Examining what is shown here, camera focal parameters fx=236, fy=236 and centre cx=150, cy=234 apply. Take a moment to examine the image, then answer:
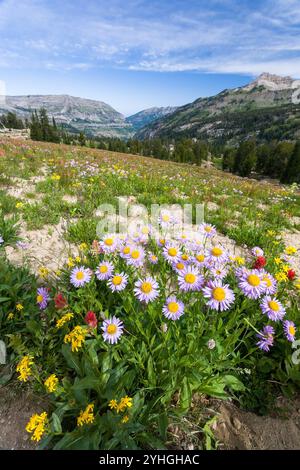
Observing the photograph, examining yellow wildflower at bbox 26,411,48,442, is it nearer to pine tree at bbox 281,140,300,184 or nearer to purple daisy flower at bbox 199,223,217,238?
purple daisy flower at bbox 199,223,217,238

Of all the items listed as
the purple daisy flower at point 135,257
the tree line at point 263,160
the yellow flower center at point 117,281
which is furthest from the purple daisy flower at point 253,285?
the tree line at point 263,160

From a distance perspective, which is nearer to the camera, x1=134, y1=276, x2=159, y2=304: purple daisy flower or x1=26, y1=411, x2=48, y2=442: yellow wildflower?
x1=26, y1=411, x2=48, y2=442: yellow wildflower

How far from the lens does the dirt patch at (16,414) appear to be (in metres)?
2.23

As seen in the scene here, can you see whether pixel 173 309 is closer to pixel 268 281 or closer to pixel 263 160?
pixel 268 281

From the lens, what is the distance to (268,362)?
279cm

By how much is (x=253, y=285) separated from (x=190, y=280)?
0.63 m

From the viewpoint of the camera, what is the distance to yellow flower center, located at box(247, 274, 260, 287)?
236cm

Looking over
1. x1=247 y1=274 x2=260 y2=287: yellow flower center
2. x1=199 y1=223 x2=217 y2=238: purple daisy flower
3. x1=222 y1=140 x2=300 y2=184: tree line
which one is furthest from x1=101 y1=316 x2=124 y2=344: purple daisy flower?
x1=222 y1=140 x2=300 y2=184: tree line

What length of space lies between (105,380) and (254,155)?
94.6 meters

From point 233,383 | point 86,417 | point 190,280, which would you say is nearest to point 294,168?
point 233,383

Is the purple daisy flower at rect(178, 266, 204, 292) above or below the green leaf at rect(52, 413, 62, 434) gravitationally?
above

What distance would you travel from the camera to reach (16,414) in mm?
2422

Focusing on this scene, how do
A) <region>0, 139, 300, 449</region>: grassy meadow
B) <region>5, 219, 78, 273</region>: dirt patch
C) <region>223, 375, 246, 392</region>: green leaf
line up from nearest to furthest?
<region>0, 139, 300, 449</region>: grassy meadow < <region>223, 375, 246, 392</region>: green leaf < <region>5, 219, 78, 273</region>: dirt patch

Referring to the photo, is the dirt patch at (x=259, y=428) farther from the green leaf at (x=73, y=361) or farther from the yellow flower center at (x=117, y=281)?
the yellow flower center at (x=117, y=281)
